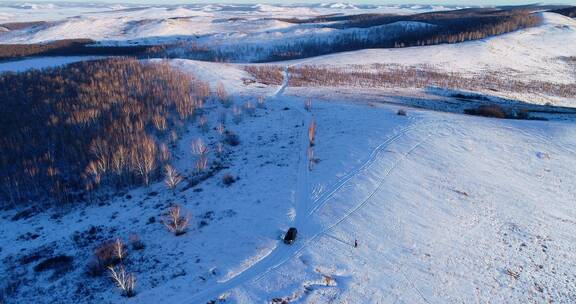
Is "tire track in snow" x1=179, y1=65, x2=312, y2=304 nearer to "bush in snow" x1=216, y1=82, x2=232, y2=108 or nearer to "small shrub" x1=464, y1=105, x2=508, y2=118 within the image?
"bush in snow" x1=216, y1=82, x2=232, y2=108

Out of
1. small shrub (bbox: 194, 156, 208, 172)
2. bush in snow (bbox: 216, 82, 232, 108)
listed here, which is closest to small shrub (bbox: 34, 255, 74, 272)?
small shrub (bbox: 194, 156, 208, 172)

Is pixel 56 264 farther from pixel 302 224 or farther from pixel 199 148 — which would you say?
pixel 199 148

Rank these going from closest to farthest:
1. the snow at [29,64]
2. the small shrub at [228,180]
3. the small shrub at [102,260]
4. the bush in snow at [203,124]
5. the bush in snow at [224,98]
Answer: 1. the small shrub at [102,260]
2. the small shrub at [228,180]
3. the bush in snow at [203,124]
4. the bush in snow at [224,98]
5. the snow at [29,64]

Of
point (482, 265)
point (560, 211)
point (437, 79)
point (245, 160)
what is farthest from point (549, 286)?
point (437, 79)

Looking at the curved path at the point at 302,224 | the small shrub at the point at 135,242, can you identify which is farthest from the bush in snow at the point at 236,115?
the small shrub at the point at 135,242

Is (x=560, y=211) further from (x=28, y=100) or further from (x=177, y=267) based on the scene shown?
(x=28, y=100)

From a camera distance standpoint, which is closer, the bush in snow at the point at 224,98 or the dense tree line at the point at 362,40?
the bush in snow at the point at 224,98

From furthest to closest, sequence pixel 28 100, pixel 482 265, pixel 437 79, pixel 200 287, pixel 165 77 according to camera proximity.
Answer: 1. pixel 437 79
2. pixel 165 77
3. pixel 28 100
4. pixel 482 265
5. pixel 200 287

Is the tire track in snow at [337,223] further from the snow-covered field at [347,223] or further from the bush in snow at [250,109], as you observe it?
the bush in snow at [250,109]
